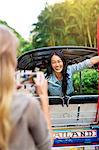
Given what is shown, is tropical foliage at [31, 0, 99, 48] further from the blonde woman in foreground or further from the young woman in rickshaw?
the blonde woman in foreground

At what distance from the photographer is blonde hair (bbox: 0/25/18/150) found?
51.3 inches

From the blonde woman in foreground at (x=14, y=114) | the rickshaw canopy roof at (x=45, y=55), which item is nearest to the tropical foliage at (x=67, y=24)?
the rickshaw canopy roof at (x=45, y=55)

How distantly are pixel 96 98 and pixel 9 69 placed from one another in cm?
233

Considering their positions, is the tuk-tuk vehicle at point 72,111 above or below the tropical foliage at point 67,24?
below

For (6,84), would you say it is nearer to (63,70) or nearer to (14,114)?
(14,114)

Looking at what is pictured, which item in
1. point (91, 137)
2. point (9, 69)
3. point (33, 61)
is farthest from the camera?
point (91, 137)

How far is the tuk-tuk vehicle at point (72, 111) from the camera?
3.50 m

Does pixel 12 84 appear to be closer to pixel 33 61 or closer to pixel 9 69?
pixel 9 69

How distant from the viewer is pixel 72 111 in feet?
11.7

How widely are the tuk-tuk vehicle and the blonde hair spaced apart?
211cm

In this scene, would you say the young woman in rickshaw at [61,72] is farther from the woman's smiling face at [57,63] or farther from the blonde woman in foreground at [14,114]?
the blonde woman in foreground at [14,114]

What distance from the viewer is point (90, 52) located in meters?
3.55

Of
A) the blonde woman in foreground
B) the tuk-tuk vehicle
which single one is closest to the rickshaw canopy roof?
the tuk-tuk vehicle

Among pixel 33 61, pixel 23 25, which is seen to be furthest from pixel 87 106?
pixel 23 25
